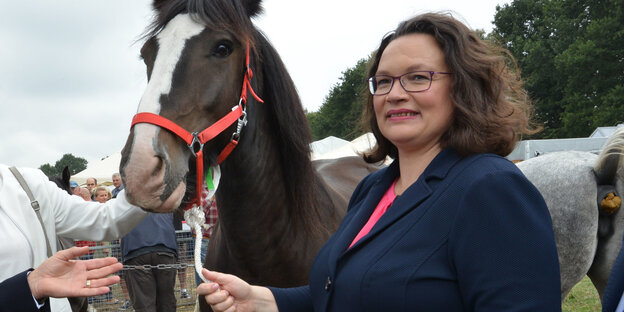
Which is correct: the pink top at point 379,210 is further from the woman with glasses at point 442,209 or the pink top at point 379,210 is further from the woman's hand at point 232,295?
the woman's hand at point 232,295

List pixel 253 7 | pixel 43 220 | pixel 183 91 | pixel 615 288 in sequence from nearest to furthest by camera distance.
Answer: pixel 615 288 → pixel 183 91 → pixel 43 220 → pixel 253 7

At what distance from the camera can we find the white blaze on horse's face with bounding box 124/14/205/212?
1.77 meters

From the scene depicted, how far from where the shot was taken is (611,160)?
8.30 ft

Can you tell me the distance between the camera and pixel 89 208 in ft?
8.13

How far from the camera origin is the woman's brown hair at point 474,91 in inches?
52.0

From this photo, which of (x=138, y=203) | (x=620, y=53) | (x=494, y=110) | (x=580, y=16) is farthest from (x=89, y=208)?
(x=580, y=16)

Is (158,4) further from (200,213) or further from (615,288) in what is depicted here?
(615,288)

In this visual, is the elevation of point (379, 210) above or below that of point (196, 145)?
below

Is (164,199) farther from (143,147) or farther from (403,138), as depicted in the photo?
(403,138)

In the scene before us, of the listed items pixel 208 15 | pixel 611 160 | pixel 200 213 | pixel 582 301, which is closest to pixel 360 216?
pixel 200 213

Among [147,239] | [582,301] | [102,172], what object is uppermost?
[102,172]

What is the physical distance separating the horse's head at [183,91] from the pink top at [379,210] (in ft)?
2.72

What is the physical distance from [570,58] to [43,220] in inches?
1141

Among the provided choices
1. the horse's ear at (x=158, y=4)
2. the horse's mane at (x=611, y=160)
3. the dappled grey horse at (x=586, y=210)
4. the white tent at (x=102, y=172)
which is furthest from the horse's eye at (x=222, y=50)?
the white tent at (x=102, y=172)
